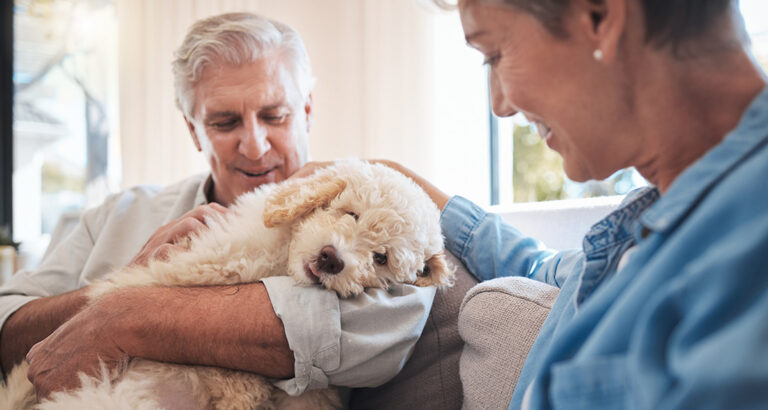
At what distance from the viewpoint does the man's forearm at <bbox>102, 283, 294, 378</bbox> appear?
108cm

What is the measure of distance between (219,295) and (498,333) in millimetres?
559

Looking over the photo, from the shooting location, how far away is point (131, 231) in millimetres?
1920

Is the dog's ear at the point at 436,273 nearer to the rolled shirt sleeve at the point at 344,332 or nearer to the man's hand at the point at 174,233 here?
the rolled shirt sleeve at the point at 344,332

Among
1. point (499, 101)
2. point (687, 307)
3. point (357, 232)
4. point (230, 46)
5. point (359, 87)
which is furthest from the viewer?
point (359, 87)

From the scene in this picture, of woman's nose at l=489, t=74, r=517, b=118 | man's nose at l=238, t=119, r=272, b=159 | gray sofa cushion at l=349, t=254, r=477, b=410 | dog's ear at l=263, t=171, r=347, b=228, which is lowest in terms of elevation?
gray sofa cushion at l=349, t=254, r=477, b=410

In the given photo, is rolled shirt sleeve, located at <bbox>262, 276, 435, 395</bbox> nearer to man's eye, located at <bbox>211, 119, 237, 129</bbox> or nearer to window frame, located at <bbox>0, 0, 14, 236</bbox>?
man's eye, located at <bbox>211, 119, 237, 129</bbox>

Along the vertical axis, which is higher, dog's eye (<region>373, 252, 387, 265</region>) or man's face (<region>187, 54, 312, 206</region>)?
man's face (<region>187, 54, 312, 206</region>)

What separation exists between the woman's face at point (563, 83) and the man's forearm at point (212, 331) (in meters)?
0.64

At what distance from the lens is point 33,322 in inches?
59.2

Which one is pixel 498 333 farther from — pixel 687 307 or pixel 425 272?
pixel 687 307

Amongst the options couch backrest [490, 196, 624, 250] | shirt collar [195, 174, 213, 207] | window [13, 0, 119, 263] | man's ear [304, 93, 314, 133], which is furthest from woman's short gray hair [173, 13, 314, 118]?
window [13, 0, 119, 263]

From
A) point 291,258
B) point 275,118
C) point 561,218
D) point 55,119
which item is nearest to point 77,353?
point 291,258

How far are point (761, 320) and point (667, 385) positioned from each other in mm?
103

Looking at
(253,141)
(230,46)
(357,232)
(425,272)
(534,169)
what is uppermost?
(230,46)
